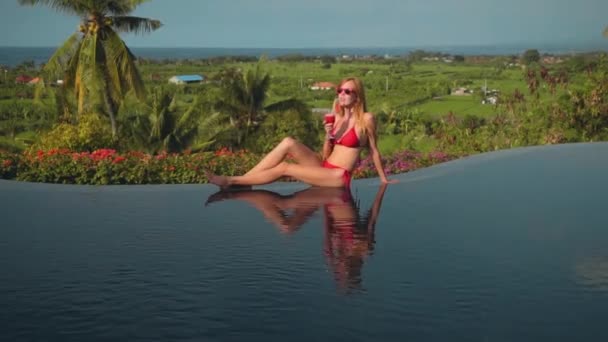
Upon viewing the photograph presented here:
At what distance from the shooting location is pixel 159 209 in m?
5.66

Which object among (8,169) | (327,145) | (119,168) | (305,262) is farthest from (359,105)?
(8,169)

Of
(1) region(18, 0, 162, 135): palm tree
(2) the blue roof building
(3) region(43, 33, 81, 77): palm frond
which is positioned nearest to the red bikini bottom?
(1) region(18, 0, 162, 135): palm tree

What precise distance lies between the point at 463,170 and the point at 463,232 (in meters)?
2.73

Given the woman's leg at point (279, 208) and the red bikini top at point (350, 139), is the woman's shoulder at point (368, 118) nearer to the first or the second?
the red bikini top at point (350, 139)

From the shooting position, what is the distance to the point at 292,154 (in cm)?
Answer: 595

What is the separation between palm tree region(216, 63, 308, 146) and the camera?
985 inches

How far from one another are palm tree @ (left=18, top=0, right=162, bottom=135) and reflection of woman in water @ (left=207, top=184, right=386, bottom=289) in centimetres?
1443

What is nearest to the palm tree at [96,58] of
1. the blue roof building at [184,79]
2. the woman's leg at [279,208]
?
the woman's leg at [279,208]

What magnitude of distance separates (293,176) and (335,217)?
89 centimetres

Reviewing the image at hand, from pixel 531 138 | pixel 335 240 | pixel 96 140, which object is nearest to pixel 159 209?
pixel 335 240

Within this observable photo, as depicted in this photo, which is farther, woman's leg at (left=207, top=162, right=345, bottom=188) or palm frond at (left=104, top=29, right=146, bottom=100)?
palm frond at (left=104, top=29, right=146, bottom=100)

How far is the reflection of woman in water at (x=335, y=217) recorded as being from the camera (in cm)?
416

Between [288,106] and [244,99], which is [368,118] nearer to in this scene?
[244,99]

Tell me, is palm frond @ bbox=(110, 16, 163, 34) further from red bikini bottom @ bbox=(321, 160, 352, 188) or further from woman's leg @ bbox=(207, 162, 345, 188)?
red bikini bottom @ bbox=(321, 160, 352, 188)
